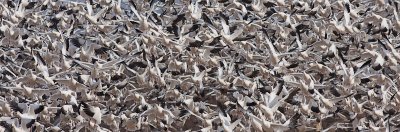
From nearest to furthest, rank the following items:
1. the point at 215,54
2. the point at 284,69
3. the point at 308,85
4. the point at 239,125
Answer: the point at 239,125 → the point at 308,85 → the point at 284,69 → the point at 215,54

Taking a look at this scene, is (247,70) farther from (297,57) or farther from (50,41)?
(50,41)

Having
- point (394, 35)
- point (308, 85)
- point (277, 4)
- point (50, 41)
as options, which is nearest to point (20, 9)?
point (50, 41)

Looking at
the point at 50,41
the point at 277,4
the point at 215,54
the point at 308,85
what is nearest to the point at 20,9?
the point at 50,41

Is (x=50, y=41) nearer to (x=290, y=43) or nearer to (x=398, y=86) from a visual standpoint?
(x=290, y=43)

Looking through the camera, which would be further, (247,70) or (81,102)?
(247,70)

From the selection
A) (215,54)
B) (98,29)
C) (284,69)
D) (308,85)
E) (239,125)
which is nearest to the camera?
(239,125)

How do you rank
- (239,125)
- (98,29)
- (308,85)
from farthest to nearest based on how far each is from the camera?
(98,29) → (308,85) → (239,125)
